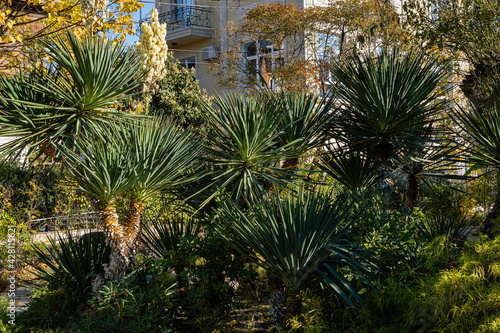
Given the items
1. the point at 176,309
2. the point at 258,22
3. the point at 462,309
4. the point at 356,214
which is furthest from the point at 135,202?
the point at 258,22

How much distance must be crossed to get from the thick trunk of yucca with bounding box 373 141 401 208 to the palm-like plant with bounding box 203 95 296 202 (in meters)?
0.97

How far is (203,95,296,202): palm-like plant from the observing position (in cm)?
407

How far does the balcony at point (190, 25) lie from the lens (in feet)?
64.7

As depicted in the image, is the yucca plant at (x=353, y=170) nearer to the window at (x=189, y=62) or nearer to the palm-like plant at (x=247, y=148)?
the palm-like plant at (x=247, y=148)

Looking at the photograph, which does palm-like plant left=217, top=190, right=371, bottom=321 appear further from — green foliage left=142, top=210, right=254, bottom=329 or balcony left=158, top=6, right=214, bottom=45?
balcony left=158, top=6, right=214, bottom=45

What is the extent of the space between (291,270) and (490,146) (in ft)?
7.22

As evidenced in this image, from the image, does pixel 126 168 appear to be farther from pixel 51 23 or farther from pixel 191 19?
pixel 191 19

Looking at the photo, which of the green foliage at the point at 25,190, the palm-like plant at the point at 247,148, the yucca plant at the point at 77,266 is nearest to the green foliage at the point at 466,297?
the palm-like plant at the point at 247,148

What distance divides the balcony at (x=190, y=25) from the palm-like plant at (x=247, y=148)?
1628 centimetres

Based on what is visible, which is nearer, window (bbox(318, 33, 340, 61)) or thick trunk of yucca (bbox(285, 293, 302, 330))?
thick trunk of yucca (bbox(285, 293, 302, 330))

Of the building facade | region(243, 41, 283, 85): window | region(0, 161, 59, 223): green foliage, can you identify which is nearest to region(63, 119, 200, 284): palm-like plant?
region(0, 161, 59, 223): green foliage

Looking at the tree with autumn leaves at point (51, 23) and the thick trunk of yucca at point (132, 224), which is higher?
the tree with autumn leaves at point (51, 23)

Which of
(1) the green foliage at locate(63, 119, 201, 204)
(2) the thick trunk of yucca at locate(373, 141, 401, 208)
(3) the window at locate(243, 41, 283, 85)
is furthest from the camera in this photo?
(3) the window at locate(243, 41, 283, 85)

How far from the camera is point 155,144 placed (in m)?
4.18
